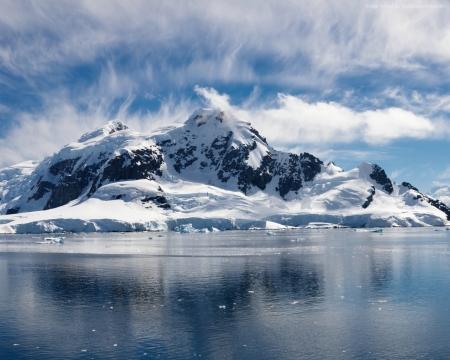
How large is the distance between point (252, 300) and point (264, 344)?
1060cm

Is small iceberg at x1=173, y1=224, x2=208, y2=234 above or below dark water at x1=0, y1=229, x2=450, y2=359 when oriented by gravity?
above

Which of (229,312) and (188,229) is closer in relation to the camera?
(229,312)

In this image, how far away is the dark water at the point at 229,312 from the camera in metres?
23.9

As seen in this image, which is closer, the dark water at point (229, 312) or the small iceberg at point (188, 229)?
the dark water at point (229, 312)

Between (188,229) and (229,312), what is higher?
(188,229)

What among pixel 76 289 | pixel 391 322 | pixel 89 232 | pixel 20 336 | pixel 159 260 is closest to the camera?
pixel 20 336

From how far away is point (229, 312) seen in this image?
3128 cm

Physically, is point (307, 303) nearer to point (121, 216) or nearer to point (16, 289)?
point (16, 289)

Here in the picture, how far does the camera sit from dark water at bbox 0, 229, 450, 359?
23.9 meters

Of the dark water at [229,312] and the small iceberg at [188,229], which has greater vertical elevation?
the small iceberg at [188,229]

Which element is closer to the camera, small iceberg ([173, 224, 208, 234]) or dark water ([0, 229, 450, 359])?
dark water ([0, 229, 450, 359])

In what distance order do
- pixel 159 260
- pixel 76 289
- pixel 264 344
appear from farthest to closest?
pixel 159 260, pixel 76 289, pixel 264 344

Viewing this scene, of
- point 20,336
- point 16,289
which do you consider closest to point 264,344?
point 20,336

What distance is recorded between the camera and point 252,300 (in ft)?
115
